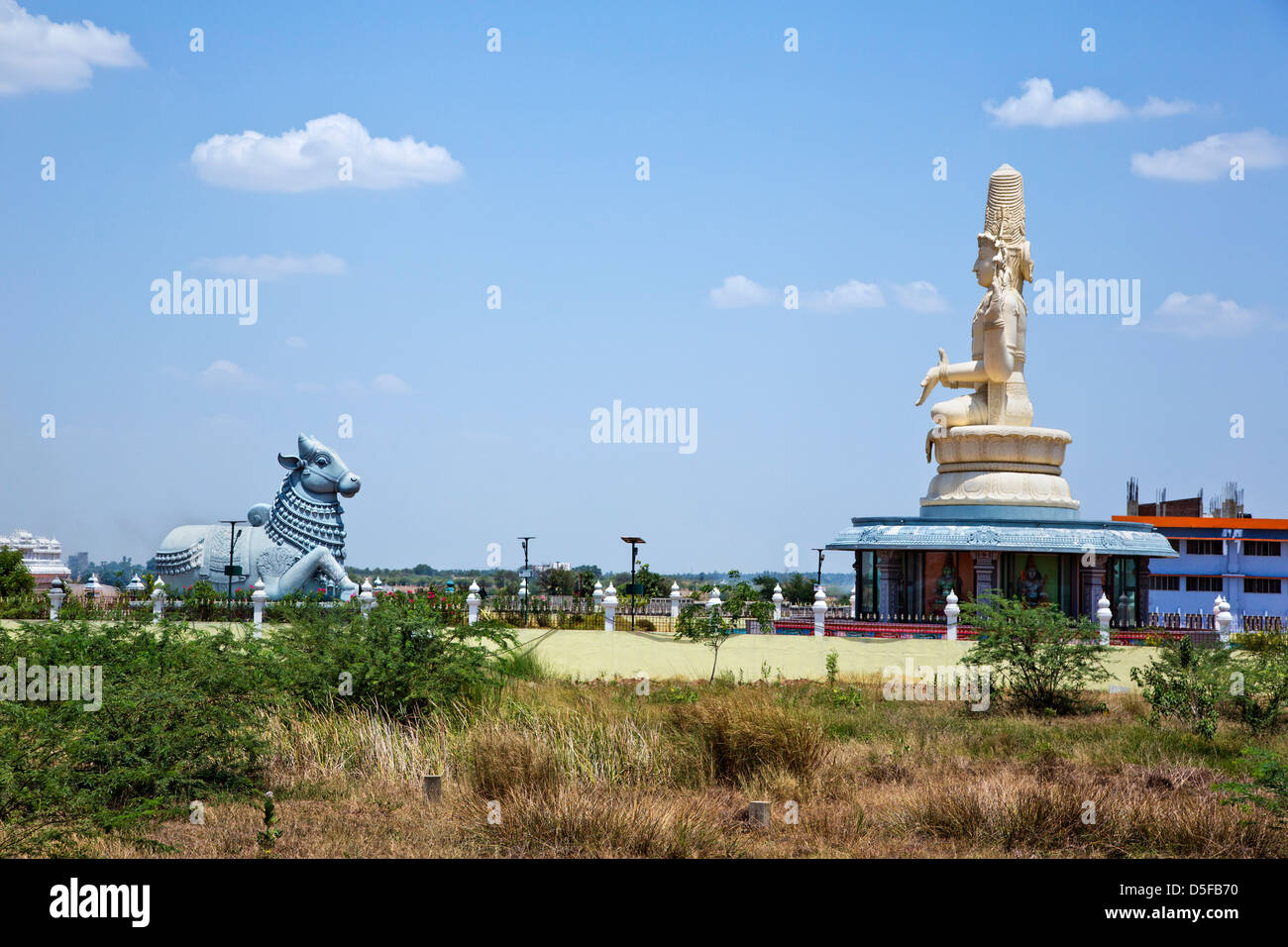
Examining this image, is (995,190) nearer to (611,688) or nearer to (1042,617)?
(1042,617)

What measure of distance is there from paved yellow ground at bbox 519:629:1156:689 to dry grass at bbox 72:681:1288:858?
825cm

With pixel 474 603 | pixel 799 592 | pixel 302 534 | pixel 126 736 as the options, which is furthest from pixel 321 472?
pixel 799 592

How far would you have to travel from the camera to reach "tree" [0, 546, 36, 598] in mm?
36375

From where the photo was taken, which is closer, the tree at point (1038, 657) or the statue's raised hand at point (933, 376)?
the tree at point (1038, 657)

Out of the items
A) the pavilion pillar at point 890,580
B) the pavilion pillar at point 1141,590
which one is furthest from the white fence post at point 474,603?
the pavilion pillar at point 1141,590

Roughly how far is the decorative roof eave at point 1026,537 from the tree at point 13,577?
25.1 meters

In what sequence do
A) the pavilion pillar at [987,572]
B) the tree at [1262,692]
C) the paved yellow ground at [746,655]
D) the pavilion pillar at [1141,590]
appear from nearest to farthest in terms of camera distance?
the tree at [1262,692]
the paved yellow ground at [746,655]
the pavilion pillar at [987,572]
the pavilion pillar at [1141,590]

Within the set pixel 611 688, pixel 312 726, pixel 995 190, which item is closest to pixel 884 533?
pixel 995 190

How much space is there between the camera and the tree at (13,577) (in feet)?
119

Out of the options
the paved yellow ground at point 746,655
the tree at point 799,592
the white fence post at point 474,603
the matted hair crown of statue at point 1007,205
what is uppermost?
the matted hair crown of statue at point 1007,205

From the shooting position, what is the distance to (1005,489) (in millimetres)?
29688

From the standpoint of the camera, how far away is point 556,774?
440 inches

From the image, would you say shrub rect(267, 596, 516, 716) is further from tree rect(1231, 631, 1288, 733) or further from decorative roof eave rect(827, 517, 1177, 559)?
decorative roof eave rect(827, 517, 1177, 559)

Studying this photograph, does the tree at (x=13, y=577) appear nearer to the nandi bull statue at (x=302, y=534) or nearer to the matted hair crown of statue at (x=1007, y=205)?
the nandi bull statue at (x=302, y=534)
